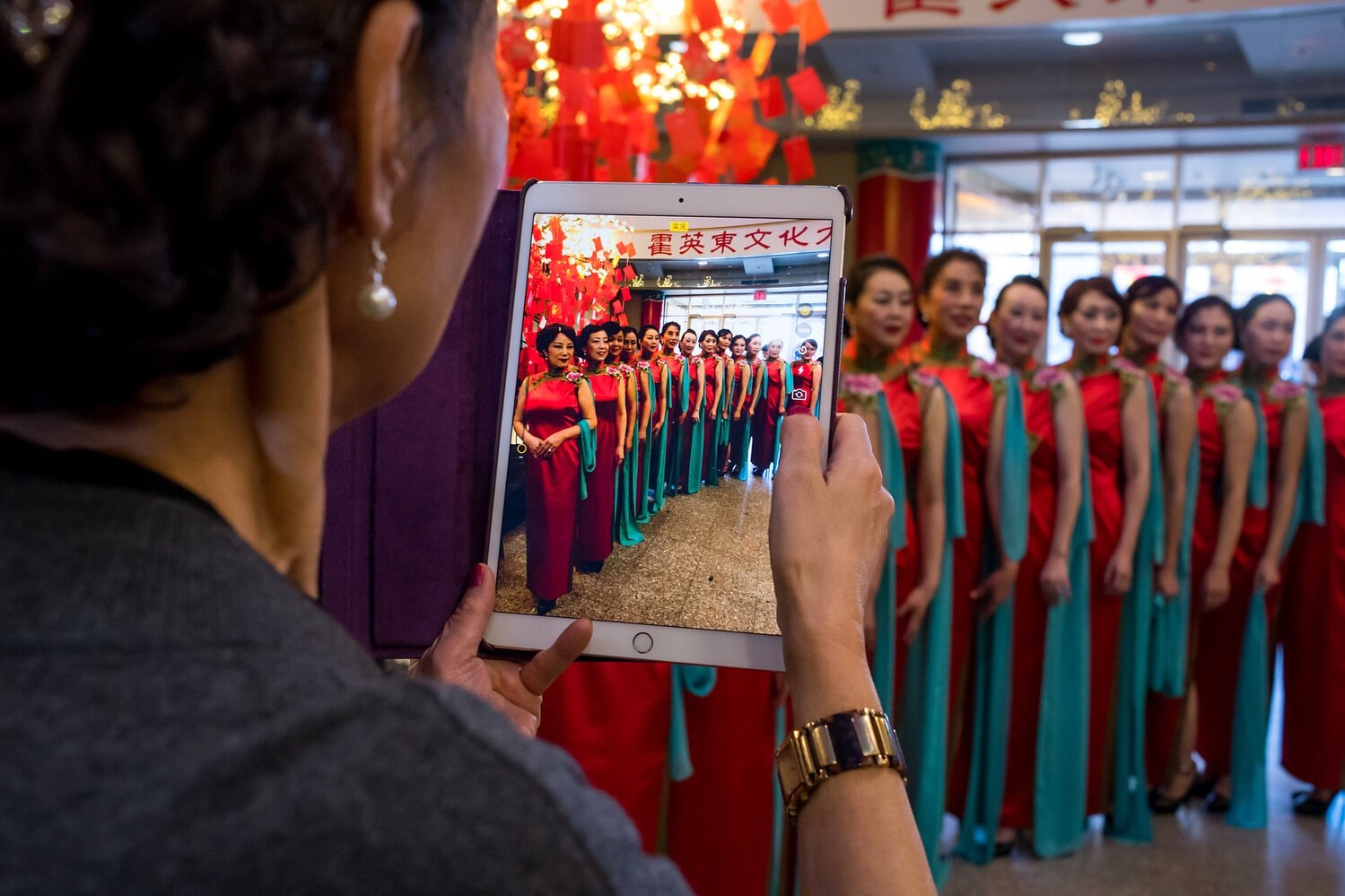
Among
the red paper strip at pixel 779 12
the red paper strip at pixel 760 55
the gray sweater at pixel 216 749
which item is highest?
the red paper strip at pixel 779 12

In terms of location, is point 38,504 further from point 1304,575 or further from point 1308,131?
point 1308,131

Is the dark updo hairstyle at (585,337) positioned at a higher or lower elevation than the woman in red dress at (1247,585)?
higher

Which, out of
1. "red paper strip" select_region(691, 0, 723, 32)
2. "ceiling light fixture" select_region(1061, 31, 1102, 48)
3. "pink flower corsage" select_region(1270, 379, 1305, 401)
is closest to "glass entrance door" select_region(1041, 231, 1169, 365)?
"ceiling light fixture" select_region(1061, 31, 1102, 48)

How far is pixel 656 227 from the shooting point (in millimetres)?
903

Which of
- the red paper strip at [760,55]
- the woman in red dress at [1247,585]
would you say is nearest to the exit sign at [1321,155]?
the woman in red dress at [1247,585]

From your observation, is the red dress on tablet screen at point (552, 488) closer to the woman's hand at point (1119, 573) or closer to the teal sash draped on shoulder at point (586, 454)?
the teal sash draped on shoulder at point (586, 454)

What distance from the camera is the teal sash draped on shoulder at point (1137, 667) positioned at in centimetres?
319

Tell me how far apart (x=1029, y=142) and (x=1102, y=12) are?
457 cm

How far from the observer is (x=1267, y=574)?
343cm

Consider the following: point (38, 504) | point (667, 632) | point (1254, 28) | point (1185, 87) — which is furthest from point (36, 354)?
point (1185, 87)

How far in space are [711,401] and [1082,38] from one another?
6803 millimetres

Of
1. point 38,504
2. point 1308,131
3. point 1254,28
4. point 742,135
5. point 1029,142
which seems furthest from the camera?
point 1029,142

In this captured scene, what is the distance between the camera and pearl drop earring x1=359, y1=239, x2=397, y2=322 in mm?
471

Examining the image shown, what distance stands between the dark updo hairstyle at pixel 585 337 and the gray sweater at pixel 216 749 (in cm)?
50
